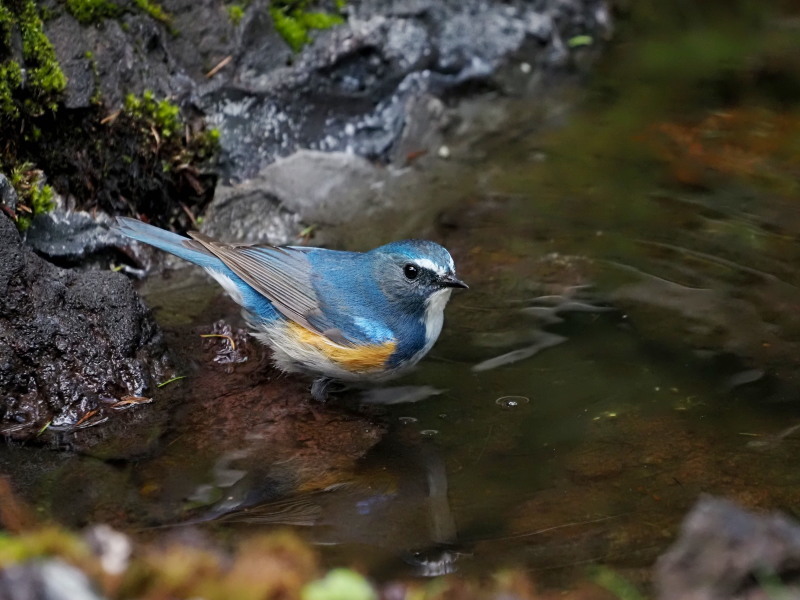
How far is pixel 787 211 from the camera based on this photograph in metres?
7.41

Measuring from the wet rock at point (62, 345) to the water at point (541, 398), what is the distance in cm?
24

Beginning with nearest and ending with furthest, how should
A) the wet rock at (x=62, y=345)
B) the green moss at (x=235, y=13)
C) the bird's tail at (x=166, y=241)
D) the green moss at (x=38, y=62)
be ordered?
the wet rock at (x=62, y=345)
the bird's tail at (x=166, y=241)
the green moss at (x=38, y=62)
the green moss at (x=235, y=13)

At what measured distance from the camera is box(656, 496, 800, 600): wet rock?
3277 millimetres

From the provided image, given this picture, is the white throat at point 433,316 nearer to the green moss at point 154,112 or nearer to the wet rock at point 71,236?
the wet rock at point 71,236

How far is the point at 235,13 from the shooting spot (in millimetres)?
8289

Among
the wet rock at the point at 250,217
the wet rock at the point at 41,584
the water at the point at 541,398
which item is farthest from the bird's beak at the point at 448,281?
the wet rock at the point at 41,584

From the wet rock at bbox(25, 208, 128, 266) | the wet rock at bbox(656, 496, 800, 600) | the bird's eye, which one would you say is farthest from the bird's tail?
the wet rock at bbox(656, 496, 800, 600)

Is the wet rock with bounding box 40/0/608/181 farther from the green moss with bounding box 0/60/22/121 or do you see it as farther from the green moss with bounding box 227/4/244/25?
the green moss with bounding box 0/60/22/121

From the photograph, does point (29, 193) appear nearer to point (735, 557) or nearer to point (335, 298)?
point (335, 298)

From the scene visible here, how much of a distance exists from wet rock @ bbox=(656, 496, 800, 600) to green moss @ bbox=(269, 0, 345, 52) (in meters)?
6.53

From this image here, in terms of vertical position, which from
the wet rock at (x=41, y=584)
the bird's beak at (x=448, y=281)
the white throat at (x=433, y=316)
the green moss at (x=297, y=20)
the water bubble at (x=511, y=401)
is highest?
the green moss at (x=297, y=20)

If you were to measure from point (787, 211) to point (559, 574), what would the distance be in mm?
4605

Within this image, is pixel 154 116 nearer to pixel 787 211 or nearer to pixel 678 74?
pixel 787 211

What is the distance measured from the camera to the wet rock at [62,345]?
17.7ft
